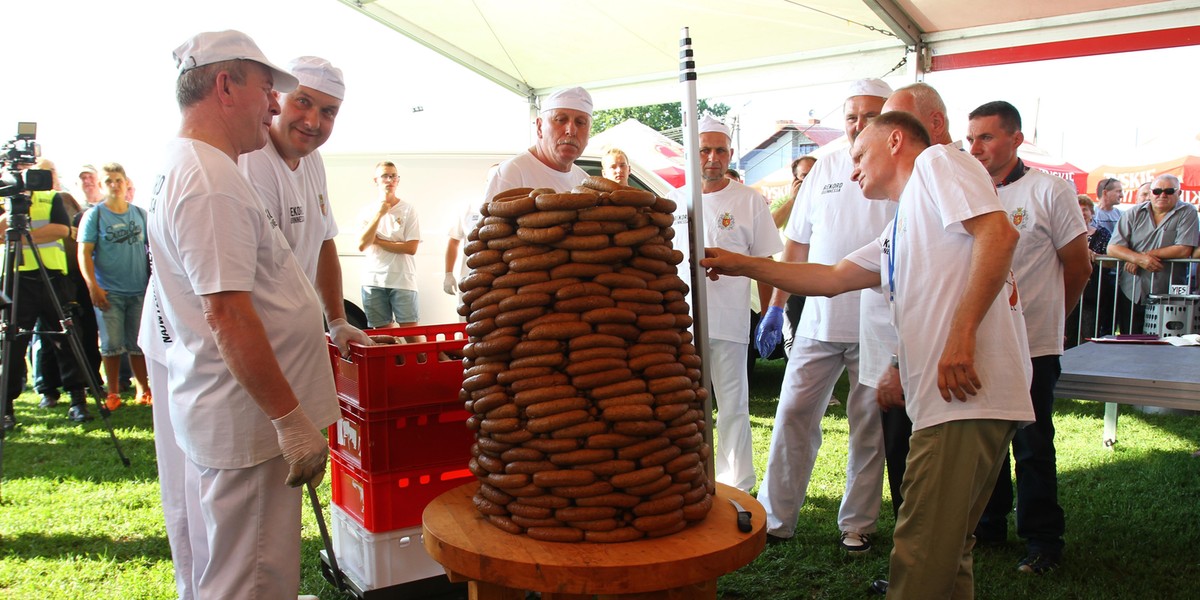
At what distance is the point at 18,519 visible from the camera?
4414 millimetres

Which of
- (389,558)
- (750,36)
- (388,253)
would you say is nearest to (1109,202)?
(750,36)

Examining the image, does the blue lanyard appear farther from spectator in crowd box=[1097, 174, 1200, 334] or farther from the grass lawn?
spectator in crowd box=[1097, 174, 1200, 334]

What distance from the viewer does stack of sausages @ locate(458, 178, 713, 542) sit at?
1786 millimetres

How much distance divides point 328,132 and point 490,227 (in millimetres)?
1353

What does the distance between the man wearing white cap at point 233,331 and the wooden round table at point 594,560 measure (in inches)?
18.6

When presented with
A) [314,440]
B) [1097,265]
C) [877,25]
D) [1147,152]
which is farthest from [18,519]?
[1147,152]

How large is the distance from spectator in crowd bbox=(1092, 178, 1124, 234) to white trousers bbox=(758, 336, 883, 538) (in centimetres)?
815

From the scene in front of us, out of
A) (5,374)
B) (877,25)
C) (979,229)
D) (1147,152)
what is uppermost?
(877,25)

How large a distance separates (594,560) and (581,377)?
0.37 metres

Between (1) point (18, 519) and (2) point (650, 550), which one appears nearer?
(2) point (650, 550)

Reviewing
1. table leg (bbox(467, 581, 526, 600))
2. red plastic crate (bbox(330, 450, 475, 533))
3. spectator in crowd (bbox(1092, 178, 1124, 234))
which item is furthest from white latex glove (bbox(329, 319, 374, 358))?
spectator in crowd (bbox(1092, 178, 1124, 234))

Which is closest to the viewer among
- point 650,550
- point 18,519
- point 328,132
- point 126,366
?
point 650,550

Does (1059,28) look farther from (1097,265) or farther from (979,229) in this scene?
(979,229)

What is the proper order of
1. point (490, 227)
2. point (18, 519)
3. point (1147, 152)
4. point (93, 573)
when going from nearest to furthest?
point (490, 227), point (93, 573), point (18, 519), point (1147, 152)
